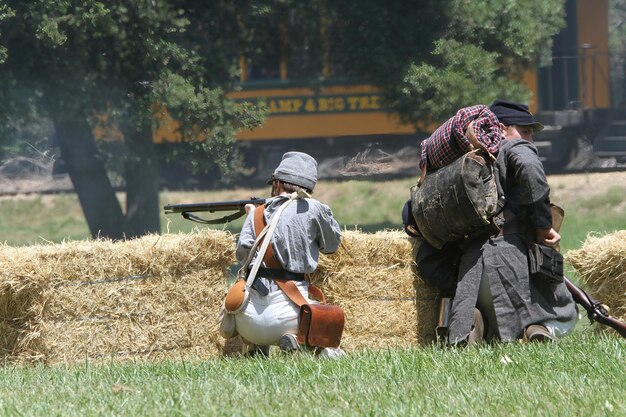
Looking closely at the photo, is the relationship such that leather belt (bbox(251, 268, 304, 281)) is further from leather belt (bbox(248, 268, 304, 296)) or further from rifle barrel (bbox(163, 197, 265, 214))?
rifle barrel (bbox(163, 197, 265, 214))

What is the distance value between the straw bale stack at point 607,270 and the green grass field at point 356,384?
1.25 feet

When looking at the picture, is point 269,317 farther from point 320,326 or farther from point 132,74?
point 132,74

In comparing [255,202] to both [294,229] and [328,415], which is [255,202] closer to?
[294,229]

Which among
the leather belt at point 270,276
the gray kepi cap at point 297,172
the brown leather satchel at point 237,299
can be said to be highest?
the gray kepi cap at point 297,172

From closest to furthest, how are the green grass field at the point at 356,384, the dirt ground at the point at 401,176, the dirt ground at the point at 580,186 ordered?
the green grass field at the point at 356,384 < the dirt ground at the point at 401,176 < the dirt ground at the point at 580,186

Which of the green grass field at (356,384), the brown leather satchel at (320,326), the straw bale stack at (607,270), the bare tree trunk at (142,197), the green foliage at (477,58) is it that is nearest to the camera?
the green grass field at (356,384)

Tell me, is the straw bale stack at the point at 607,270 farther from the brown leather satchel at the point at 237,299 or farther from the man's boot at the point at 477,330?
the brown leather satchel at the point at 237,299

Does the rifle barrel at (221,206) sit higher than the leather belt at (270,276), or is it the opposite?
the rifle barrel at (221,206)

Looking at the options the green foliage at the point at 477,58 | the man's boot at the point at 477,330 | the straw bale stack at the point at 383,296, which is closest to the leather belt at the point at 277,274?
the straw bale stack at the point at 383,296

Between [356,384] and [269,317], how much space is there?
5.31ft

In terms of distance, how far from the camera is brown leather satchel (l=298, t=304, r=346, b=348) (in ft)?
23.7

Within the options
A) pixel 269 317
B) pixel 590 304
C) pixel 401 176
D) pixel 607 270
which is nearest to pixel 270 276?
pixel 269 317

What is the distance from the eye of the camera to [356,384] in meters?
5.80

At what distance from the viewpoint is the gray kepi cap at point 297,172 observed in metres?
7.54
